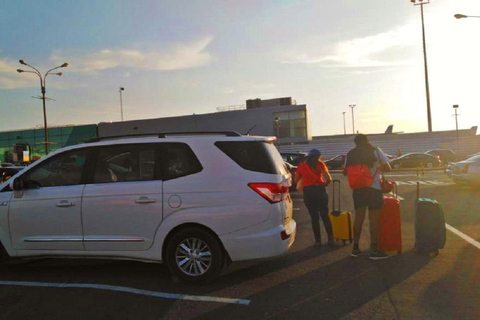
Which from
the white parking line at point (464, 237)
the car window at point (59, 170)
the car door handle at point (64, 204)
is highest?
the car window at point (59, 170)

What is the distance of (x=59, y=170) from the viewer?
571 centimetres

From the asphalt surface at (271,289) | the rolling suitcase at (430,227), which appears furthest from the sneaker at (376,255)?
the rolling suitcase at (430,227)

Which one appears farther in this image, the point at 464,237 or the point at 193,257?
the point at 464,237

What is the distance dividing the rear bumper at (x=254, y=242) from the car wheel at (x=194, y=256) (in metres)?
0.16

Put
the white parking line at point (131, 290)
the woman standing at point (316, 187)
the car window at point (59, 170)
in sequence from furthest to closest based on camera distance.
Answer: the woman standing at point (316, 187) < the car window at point (59, 170) < the white parking line at point (131, 290)

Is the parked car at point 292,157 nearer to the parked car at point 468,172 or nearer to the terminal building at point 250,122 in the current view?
the parked car at point 468,172

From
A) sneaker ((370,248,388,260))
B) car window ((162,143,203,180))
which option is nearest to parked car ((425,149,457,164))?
sneaker ((370,248,388,260))

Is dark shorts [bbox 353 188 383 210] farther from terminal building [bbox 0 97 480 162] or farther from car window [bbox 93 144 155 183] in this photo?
terminal building [bbox 0 97 480 162]

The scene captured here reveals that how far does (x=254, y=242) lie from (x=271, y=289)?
1.92 feet

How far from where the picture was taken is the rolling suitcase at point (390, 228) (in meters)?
6.34

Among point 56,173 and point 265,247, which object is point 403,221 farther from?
point 56,173

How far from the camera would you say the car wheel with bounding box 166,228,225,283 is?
5121 mm

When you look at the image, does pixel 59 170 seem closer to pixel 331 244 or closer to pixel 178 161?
pixel 178 161

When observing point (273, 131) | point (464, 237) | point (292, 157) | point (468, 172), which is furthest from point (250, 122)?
point (464, 237)
